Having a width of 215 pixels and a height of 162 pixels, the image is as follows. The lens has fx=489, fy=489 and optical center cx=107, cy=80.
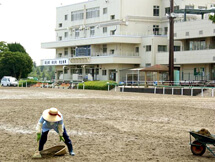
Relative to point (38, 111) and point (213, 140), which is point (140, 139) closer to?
point (213, 140)

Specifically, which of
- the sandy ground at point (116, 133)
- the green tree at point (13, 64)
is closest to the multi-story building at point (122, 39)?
the green tree at point (13, 64)

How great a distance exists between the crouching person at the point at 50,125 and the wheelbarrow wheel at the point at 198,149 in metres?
2.84

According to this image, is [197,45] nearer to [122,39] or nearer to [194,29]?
[194,29]

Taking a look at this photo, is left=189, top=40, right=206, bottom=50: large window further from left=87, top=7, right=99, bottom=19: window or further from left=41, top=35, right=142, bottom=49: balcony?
left=87, top=7, right=99, bottom=19: window

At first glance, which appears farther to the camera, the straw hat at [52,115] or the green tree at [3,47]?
the green tree at [3,47]

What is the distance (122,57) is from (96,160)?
6657cm

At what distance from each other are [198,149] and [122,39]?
6645 cm

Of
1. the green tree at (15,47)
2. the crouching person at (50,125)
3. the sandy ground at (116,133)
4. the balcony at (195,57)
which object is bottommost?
the sandy ground at (116,133)

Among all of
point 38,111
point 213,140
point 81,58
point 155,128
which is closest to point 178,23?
point 81,58

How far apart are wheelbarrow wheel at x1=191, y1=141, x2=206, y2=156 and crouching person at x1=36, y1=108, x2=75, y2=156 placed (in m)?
2.84

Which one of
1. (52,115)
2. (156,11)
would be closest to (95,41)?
(156,11)

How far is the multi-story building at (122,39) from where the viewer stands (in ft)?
217

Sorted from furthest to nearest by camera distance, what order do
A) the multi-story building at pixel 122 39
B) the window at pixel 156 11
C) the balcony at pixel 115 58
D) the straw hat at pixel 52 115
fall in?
the window at pixel 156 11 < the balcony at pixel 115 58 < the multi-story building at pixel 122 39 < the straw hat at pixel 52 115

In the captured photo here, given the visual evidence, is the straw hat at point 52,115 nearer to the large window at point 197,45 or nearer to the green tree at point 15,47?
the large window at point 197,45
